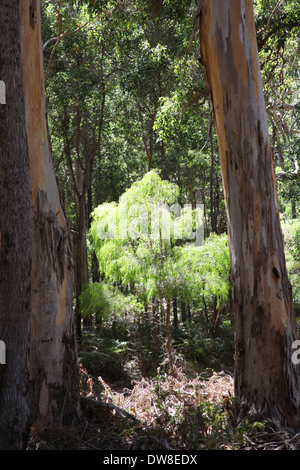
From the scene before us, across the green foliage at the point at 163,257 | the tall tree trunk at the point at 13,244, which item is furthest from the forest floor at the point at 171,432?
the green foliage at the point at 163,257

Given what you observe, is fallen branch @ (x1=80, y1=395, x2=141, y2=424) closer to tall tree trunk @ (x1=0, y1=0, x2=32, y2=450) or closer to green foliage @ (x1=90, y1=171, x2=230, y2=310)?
tall tree trunk @ (x1=0, y1=0, x2=32, y2=450)

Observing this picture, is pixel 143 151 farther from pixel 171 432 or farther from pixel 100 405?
pixel 171 432

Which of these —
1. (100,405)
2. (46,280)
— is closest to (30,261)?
(46,280)

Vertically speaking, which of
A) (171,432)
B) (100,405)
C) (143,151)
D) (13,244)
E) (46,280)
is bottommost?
(171,432)

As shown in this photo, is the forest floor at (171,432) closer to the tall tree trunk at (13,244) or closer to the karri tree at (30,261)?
the karri tree at (30,261)

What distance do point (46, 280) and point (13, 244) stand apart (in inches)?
45.4

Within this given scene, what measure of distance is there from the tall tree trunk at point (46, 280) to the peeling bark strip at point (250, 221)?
1925mm

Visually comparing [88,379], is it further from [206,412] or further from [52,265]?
[52,265]

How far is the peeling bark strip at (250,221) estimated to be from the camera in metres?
4.44

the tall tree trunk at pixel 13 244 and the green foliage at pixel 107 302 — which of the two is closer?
the tall tree trunk at pixel 13 244

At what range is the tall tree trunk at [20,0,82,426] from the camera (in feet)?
13.7

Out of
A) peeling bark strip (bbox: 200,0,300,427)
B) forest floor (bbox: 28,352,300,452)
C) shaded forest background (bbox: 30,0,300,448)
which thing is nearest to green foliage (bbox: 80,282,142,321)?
shaded forest background (bbox: 30,0,300,448)

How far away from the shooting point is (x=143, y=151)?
17156 millimetres

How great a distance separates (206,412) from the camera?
4781 mm
